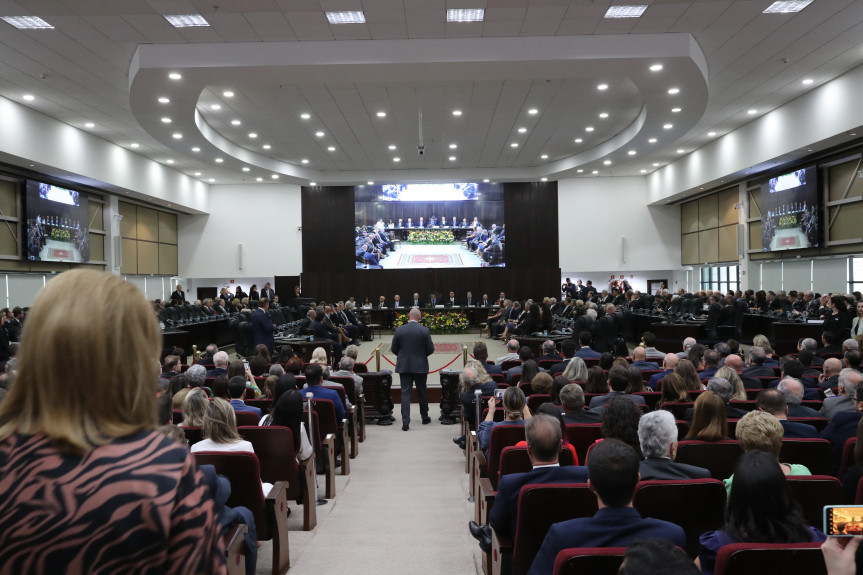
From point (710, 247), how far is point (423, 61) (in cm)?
1544

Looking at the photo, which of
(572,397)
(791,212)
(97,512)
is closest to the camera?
(97,512)

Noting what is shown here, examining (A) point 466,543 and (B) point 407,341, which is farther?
(B) point 407,341

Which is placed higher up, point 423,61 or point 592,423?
point 423,61

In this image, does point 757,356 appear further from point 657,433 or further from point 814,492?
point 657,433

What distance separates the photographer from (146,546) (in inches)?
37.5

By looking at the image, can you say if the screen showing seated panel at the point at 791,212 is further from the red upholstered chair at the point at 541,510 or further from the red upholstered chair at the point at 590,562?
the red upholstered chair at the point at 590,562

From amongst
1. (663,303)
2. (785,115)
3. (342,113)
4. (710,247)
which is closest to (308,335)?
(342,113)

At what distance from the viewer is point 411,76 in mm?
11328

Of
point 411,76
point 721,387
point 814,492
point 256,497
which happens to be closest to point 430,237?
point 411,76

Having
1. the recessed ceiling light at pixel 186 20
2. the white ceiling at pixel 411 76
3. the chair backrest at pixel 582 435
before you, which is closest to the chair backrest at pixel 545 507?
the chair backrest at pixel 582 435

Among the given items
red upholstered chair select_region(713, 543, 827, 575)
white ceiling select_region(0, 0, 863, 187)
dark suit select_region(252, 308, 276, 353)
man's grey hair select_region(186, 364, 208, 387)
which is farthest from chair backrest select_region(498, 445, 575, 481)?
dark suit select_region(252, 308, 276, 353)

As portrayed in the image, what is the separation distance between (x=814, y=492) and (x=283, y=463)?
3018 mm

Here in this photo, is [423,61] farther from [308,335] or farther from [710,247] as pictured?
[710,247]

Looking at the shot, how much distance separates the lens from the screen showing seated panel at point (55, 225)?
15594 mm
